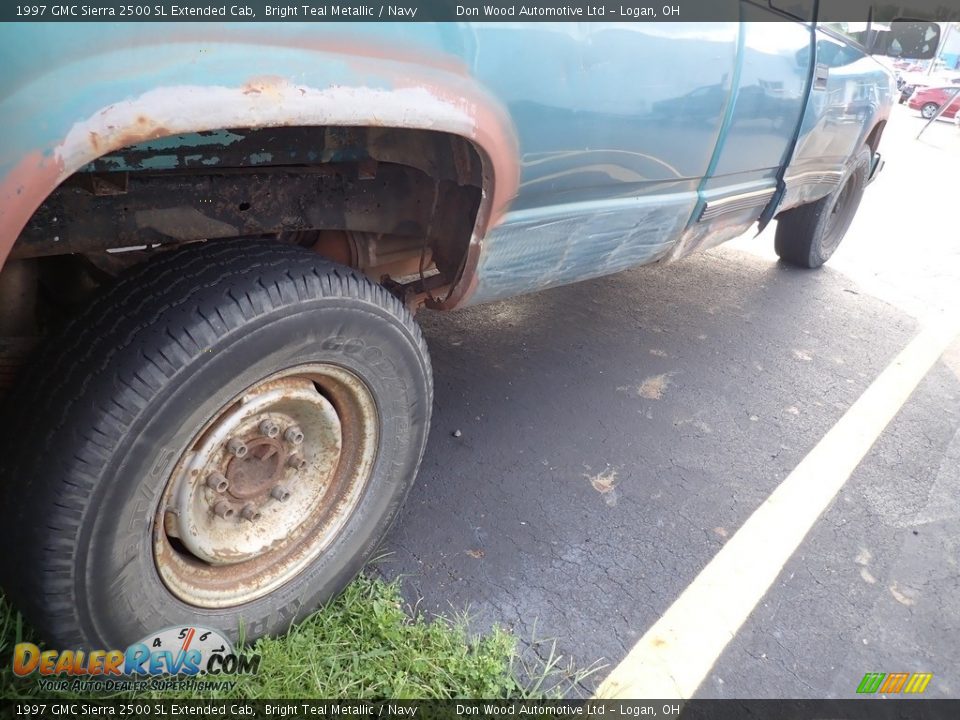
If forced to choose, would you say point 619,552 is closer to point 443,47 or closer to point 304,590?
point 304,590

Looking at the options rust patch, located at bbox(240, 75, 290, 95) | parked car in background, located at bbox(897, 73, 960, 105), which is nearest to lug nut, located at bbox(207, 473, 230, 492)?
rust patch, located at bbox(240, 75, 290, 95)

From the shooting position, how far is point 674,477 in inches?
106

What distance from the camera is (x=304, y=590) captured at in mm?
1818

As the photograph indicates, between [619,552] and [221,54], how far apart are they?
188 cm

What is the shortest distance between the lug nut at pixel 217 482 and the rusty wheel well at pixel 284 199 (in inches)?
22.5

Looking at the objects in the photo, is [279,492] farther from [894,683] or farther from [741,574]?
[894,683]

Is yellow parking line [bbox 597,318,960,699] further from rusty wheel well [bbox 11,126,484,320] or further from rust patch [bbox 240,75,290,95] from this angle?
rust patch [bbox 240,75,290,95]

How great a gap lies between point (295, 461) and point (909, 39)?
149 inches

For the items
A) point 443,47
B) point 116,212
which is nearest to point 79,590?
point 116,212

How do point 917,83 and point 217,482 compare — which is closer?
point 217,482

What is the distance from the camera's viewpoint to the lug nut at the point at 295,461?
178 centimetres

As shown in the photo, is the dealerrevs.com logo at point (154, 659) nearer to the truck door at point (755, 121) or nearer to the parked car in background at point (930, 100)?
the truck door at point (755, 121)

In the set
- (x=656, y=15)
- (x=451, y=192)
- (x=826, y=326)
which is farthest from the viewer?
(x=826, y=326)

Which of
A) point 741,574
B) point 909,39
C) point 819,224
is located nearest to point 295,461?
point 741,574
